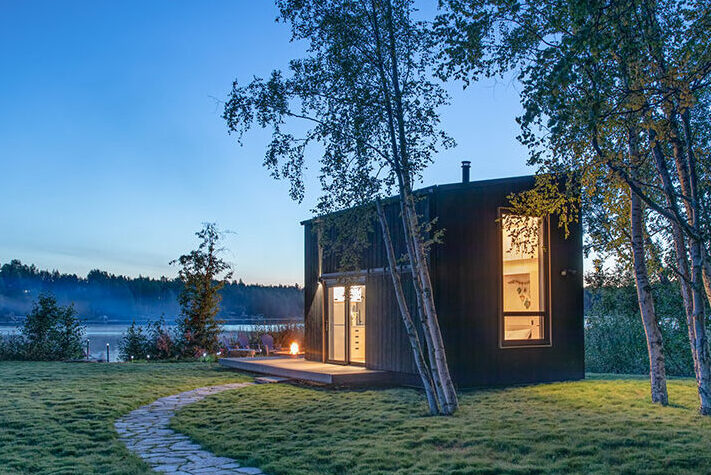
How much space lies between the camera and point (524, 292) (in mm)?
10641

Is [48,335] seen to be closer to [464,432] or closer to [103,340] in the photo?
[464,432]

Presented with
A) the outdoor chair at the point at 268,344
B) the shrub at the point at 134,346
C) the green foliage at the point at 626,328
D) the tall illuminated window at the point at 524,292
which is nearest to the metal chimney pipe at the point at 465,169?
the tall illuminated window at the point at 524,292

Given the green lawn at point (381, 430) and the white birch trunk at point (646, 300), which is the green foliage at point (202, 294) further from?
the white birch trunk at point (646, 300)

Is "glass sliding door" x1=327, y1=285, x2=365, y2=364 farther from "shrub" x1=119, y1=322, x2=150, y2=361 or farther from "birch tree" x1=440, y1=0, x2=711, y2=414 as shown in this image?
"shrub" x1=119, y1=322, x2=150, y2=361

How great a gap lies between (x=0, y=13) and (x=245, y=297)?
75.4ft

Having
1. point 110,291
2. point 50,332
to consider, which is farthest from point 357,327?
point 110,291

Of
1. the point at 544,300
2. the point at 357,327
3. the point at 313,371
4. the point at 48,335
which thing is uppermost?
the point at 544,300

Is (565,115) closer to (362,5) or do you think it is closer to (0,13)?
(362,5)

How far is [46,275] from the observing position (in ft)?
120

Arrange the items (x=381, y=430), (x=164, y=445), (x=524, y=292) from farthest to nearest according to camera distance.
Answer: (x=524, y=292) → (x=381, y=430) → (x=164, y=445)

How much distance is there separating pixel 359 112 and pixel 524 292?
192 inches

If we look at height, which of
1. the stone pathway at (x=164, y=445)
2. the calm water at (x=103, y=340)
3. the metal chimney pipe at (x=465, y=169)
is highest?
the metal chimney pipe at (x=465, y=169)

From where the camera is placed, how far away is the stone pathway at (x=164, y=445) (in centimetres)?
518

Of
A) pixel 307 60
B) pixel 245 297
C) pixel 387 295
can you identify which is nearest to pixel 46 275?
pixel 245 297
